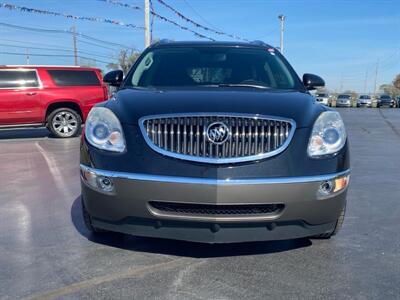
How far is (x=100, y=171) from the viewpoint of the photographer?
3.13 meters

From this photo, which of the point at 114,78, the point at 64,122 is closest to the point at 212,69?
the point at 114,78

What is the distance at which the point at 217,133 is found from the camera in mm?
3045

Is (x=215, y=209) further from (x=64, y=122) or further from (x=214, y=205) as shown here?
(x=64, y=122)

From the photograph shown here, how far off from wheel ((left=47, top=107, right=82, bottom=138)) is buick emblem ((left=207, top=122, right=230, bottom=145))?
9.36 m

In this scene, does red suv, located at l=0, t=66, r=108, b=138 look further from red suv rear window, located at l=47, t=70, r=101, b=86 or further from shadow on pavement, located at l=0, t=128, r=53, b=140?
shadow on pavement, located at l=0, t=128, r=53, b=140

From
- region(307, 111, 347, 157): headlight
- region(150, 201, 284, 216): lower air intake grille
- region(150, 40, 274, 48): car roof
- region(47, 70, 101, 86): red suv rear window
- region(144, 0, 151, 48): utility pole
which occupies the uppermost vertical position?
region(144, 0, 151, 48): utility pole

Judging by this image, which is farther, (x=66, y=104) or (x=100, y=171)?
(x=66, y=104)

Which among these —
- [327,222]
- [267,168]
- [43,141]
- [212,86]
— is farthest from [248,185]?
[43,141]

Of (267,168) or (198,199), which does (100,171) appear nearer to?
(198,199)

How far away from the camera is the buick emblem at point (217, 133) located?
9.93 feet

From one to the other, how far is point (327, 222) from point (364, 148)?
7.14 meters

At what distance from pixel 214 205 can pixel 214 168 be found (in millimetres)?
239

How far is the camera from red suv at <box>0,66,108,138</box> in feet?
36.6

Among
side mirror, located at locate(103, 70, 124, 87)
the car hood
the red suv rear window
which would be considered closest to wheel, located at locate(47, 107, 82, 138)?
the red suv rear window
